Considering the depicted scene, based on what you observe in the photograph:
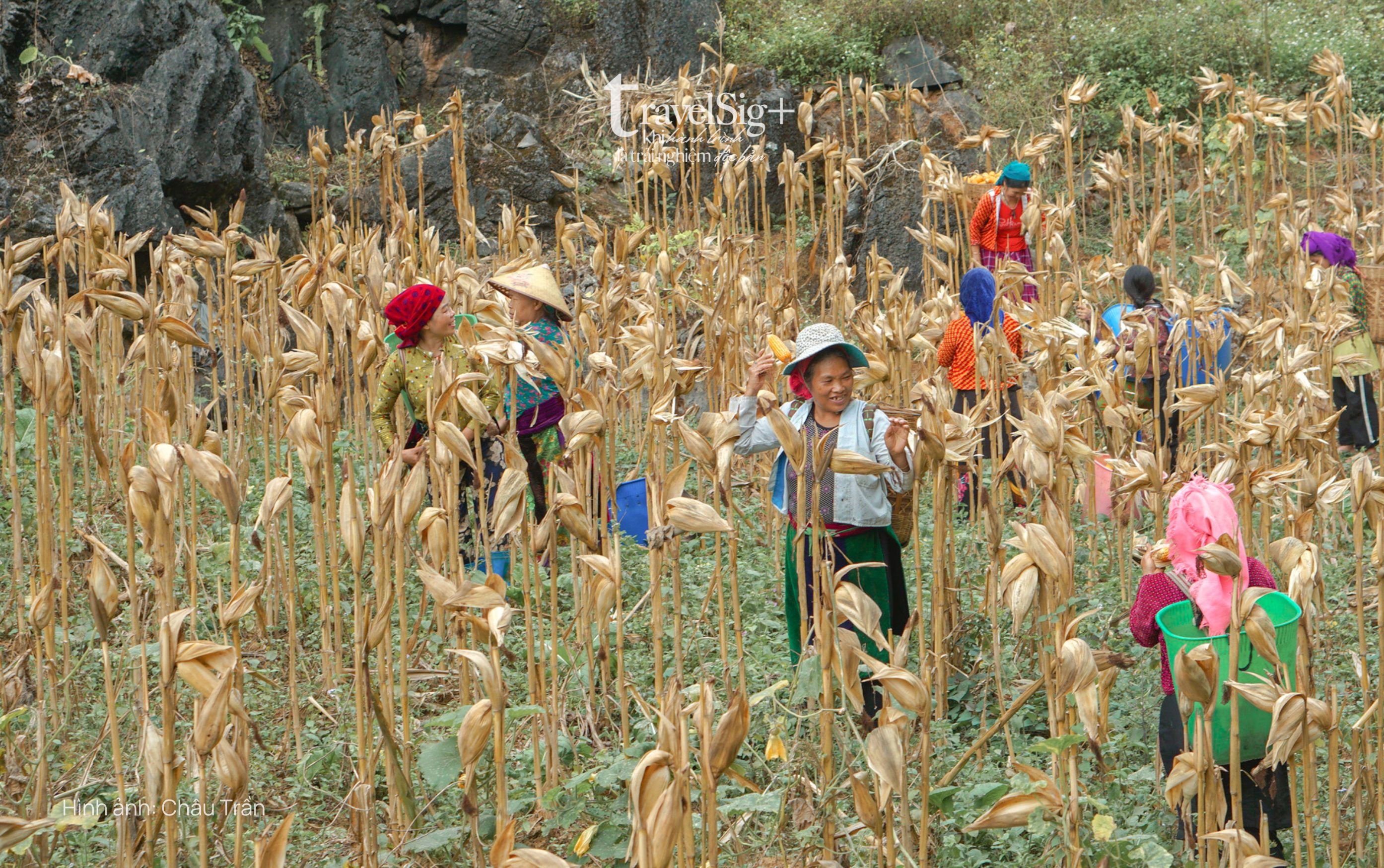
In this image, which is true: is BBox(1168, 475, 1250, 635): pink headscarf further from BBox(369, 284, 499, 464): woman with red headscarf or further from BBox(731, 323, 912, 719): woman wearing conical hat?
BBox(369, 284, 499, 464): woman with red headscarf

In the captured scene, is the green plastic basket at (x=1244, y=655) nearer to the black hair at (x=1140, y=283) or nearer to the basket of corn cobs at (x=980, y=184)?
the black hair at (x=1140, y=283)

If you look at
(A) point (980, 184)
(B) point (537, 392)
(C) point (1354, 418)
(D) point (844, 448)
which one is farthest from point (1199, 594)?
(A) point (980, 184)

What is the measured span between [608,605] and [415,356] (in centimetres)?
157

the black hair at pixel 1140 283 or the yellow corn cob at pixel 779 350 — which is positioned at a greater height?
the black hair at pixel 1140 283

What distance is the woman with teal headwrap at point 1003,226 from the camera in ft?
18.6

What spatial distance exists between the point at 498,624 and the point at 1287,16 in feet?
31.8

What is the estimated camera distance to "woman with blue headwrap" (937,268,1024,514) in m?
4.10

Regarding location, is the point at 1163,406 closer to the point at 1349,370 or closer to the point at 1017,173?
the point at 1349,370

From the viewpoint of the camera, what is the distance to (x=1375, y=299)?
150 inches

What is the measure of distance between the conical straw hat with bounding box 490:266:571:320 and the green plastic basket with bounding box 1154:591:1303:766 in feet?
6.90

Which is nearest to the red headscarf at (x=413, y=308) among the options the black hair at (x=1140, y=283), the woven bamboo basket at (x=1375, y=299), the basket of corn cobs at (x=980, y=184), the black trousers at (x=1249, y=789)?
the black trousers at (x=1249, y=789)

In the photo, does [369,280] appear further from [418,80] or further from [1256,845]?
[418,80]

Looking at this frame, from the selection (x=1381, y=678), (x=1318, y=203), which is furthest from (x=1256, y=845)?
(x=1318, y=203)

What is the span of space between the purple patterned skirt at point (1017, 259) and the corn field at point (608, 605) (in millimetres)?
542
